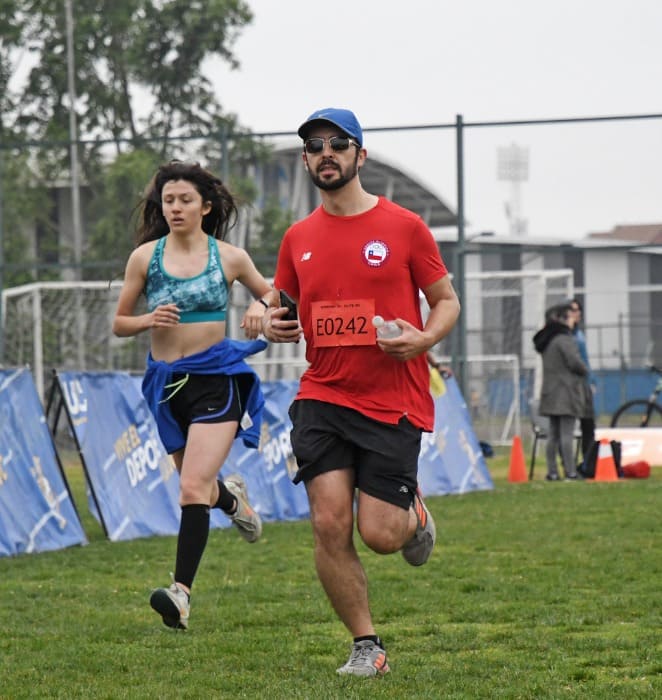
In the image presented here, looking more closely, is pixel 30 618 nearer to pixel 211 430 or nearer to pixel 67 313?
pixel 211 430

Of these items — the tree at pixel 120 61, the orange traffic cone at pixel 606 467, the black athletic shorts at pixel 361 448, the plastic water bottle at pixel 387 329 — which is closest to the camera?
the plastic water bottle at pixel 387 329

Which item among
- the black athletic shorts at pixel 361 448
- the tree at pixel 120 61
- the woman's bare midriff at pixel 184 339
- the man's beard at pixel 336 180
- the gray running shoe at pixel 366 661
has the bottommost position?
the gray running shoe at pixel 366 661

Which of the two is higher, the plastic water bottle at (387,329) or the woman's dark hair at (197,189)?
the woman's dark hair at (197,189)

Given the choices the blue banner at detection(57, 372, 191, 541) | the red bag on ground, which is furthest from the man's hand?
the red bag on ground

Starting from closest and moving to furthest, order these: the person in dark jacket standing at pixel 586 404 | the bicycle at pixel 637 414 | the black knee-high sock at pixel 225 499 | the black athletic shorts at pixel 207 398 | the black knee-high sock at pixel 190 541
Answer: the black knee-high sock at pixel 190 541
the black athletic shorts at pixel 207 398
the black knee-high sock at pixel 225 499
the person in dark jacket standing at pixel 586 404
the bicycle at pixel 637 414

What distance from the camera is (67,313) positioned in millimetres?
23188

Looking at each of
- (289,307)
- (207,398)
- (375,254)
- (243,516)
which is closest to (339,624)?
(243,516)

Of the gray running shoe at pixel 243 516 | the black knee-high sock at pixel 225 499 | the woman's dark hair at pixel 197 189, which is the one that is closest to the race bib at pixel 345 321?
the woman's dark hair at pixel 197 189

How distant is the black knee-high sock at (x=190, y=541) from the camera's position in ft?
21.7

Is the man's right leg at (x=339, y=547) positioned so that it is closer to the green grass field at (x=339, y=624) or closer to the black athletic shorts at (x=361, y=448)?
the black athletic shorts at (x=361, y=448)

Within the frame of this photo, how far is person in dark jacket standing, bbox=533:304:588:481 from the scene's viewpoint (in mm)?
16703

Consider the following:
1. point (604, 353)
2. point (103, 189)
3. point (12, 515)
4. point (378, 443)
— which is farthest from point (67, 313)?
point (378, 443)

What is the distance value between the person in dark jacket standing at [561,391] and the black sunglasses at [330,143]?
11.4 metres

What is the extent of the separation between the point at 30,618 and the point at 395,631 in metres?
1.81
